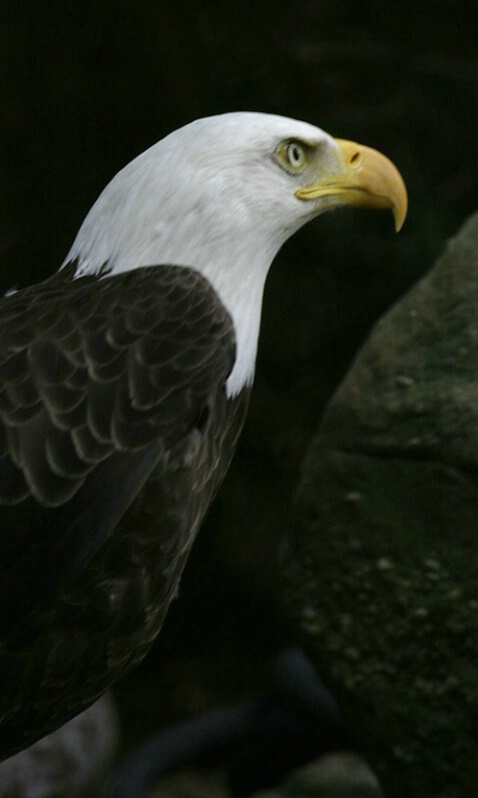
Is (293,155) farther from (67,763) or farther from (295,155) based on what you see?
(67,763)

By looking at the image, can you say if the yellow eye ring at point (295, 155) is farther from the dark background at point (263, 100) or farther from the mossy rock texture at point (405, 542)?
the dark background at point (263, 100)

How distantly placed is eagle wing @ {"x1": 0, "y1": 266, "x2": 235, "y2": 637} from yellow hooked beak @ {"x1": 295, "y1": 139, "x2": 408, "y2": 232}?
0.42 meters

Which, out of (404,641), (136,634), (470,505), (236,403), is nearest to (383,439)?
(470,505)

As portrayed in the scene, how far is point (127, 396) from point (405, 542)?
3.63 feet

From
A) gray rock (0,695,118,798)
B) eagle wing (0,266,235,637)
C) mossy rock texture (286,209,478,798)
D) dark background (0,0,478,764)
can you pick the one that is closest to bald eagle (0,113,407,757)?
eagle wing (0,266,235,637)

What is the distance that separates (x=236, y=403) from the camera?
84.3 inches

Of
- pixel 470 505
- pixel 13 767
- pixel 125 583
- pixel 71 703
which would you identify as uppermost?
pixel 125 583

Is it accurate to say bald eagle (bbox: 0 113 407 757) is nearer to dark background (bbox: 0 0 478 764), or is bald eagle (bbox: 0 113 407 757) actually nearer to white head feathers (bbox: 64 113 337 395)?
white head feathers (bbox: 64 113 337 395)

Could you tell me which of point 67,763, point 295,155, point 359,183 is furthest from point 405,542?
point 67,763

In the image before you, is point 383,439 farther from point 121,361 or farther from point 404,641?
point 121,361

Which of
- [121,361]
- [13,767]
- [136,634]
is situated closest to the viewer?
[121,361]

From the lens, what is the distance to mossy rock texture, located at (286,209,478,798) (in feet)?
Result: 8.86

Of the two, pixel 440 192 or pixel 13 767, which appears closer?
pixel 13 767

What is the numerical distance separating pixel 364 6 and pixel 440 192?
71cm
